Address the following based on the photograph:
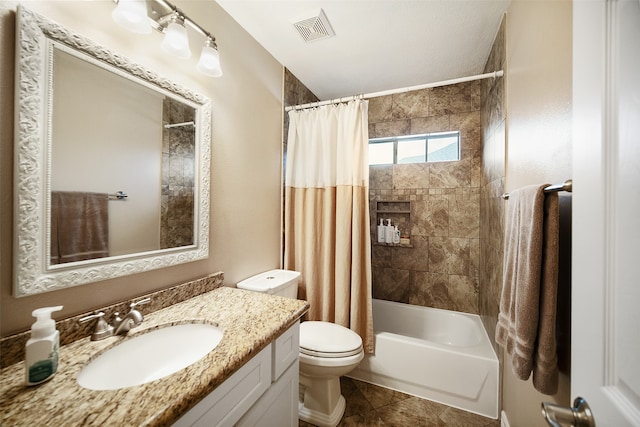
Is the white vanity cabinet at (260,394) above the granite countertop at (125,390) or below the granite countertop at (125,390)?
below

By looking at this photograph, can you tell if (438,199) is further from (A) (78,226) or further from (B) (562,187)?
(A) (78,226)

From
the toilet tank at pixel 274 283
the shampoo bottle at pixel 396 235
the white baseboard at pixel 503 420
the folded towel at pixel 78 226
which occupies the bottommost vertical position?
the white baseboard at pixel 503 420

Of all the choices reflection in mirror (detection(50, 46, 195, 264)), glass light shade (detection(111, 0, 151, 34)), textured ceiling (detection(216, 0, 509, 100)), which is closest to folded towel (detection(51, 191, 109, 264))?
reflection in mirror (detection(50, 46, 195, 264))

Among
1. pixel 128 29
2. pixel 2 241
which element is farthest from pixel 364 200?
pixel 2 241

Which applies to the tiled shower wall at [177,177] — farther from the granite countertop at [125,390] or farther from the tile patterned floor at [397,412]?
the tile patterned floor at [397,412]

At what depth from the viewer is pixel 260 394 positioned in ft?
2.91

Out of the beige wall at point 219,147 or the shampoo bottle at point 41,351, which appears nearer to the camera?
the shampoo bottle at point 41,351

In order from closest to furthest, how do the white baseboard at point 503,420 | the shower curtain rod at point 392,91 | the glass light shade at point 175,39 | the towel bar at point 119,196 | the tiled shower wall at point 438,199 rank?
the towel bar at point 119,196, the glass light shade at point 175,39, the white baseboard at point 503,420, the shower curtain rod at point 392,91, the tiled shower wall at point 438,199

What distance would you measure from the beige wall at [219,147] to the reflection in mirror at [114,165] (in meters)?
0.10

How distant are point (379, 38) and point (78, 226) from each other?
6.45ft

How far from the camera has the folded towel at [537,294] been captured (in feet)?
2.25

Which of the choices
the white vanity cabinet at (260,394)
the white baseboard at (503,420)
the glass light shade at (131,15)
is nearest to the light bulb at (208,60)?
the glass light shade at (131,15)

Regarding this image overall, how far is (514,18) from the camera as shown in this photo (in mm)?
1277

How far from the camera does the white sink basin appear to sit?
76 centimetres
